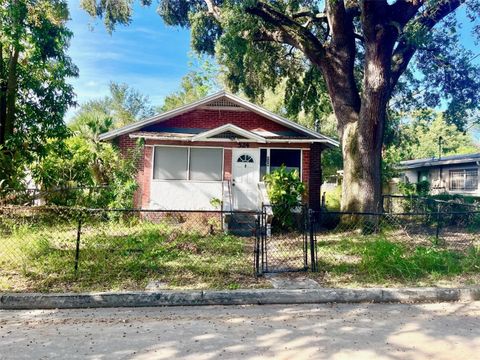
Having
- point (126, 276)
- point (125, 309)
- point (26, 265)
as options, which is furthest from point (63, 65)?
point (125, 309)

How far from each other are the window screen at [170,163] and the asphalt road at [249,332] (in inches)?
327

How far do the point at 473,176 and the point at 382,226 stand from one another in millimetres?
12720

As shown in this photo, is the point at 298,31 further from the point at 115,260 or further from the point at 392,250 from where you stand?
the point at 115,260

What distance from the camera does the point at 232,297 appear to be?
525 centimetres

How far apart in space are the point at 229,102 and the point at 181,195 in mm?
4141

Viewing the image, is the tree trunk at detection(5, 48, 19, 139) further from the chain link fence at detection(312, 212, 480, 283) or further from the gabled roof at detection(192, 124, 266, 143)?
the chain link fence at detection(312, 212, 480, 283)

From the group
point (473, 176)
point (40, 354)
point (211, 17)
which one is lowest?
point (40, 354)

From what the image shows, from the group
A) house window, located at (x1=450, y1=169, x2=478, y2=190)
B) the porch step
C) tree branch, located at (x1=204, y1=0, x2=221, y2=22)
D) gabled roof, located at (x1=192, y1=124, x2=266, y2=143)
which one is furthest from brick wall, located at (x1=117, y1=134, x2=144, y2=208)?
house window, located at (x1=450, y1=169, x2=478, y2=190)

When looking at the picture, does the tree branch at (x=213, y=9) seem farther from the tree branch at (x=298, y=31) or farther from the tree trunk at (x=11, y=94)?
the tree trunk at (x=11, y=94)

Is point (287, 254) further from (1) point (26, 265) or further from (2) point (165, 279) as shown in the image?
(1) point (26, 265)

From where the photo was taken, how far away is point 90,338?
391cm

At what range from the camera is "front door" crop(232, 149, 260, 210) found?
43.1 feet

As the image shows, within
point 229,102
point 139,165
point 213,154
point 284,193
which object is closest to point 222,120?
point 229,102

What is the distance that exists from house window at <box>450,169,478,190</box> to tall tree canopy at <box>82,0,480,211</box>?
7.62 meters
